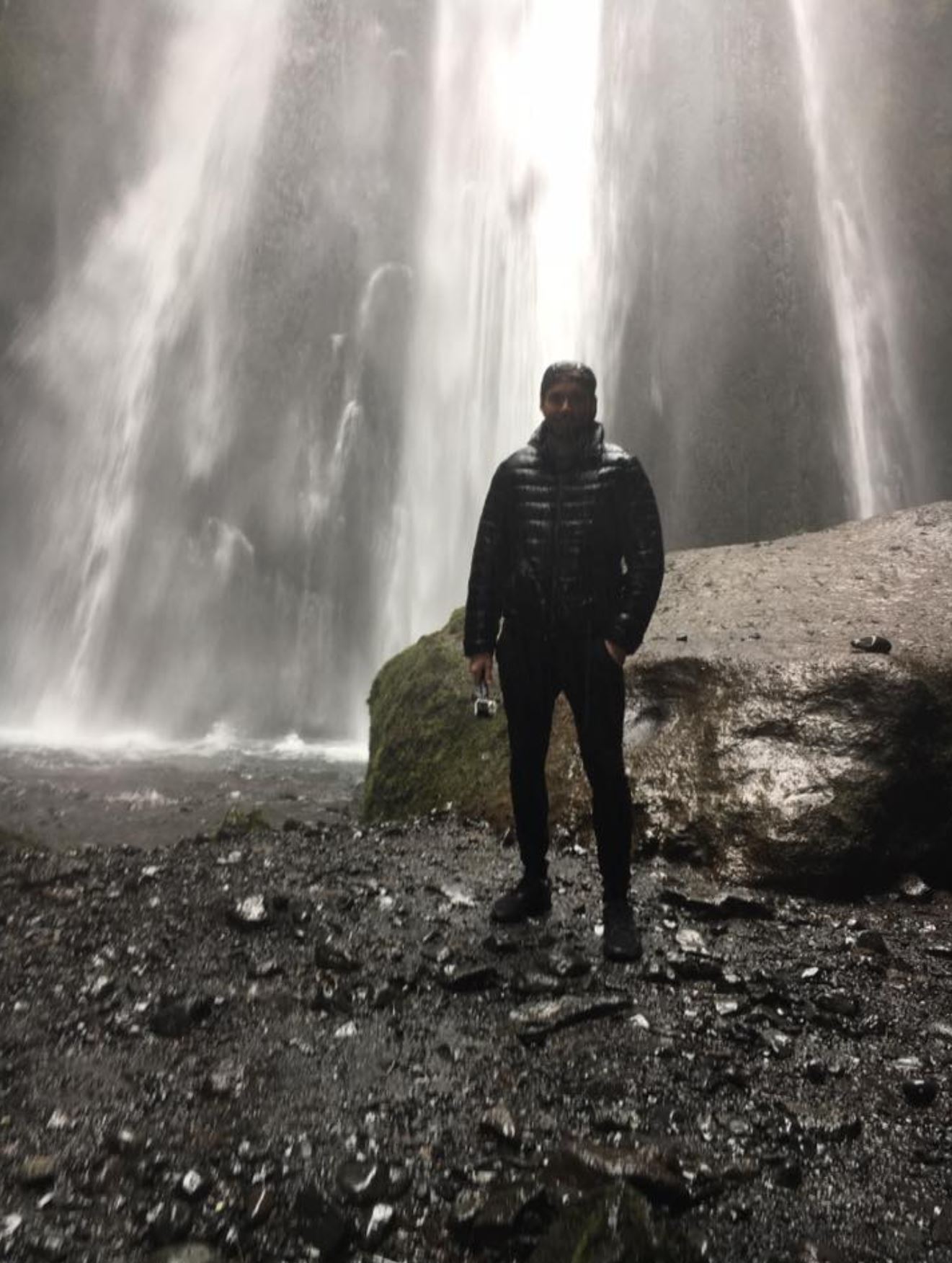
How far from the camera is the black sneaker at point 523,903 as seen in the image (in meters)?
3.92

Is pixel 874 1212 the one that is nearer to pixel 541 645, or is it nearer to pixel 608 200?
pixel 541 645

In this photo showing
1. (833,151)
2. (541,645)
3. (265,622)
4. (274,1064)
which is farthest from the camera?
(833,151)

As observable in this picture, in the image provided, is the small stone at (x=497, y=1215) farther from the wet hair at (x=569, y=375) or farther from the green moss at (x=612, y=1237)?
the wet hair at (x=569, y=375)

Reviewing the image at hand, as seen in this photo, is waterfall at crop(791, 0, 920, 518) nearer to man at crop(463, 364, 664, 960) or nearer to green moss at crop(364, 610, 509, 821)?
green moss at crop(364, 610, 509, 821)

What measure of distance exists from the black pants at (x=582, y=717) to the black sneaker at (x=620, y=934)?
68 millimetres

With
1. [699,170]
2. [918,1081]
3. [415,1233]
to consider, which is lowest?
[415,1233]

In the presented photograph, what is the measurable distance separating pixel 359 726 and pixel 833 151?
91.9ft

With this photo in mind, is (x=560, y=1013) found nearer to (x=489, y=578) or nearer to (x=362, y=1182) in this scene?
(x=362, y=1182)

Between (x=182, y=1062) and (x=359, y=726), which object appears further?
(x=359, y=726)

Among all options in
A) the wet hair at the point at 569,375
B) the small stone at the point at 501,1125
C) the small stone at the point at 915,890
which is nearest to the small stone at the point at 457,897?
the small stone at the point at 501,1125

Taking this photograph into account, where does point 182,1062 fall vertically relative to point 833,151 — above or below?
below

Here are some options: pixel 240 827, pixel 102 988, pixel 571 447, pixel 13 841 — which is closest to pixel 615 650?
pixel 571 447

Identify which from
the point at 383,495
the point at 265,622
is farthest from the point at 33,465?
the point at 383,495

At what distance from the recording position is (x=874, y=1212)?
6.44 ft
